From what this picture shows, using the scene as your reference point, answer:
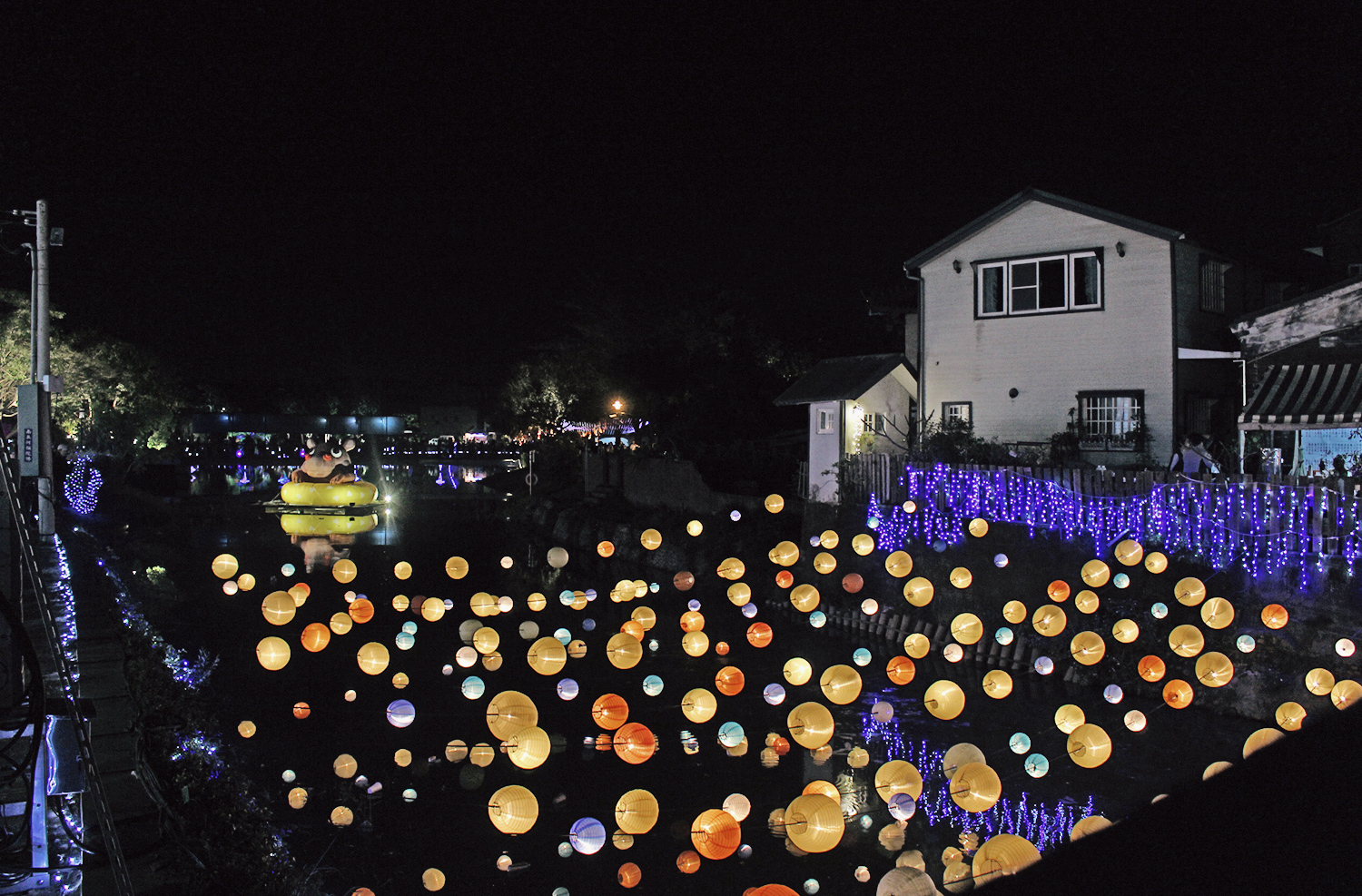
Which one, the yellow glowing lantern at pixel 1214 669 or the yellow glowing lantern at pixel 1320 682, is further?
the yellow glowing lantern at pixel 1320 682

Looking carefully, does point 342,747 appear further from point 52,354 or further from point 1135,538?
point 52,354

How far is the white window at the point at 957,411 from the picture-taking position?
70.0 feet

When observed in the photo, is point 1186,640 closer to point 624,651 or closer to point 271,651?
point 624,651

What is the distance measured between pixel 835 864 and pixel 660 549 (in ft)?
59.3

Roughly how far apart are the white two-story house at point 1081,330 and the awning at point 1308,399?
272 cm

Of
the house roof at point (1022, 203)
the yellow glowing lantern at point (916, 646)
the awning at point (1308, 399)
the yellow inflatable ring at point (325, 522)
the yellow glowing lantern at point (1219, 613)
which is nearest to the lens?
the yellow glowing lantern at point (1219, 613)

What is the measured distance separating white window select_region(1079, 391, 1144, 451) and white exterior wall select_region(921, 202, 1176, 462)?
181mm

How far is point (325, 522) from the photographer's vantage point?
2048 centimetres

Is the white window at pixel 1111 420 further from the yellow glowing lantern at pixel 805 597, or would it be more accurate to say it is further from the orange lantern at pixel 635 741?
the orange lantern at pixel 635 741

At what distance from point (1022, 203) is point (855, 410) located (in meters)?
5.71

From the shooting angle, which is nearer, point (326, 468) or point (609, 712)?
point (609, 712)

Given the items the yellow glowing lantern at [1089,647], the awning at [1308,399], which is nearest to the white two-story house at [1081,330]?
the awning at [1308,399]

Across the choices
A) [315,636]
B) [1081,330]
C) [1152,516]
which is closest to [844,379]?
[1081,330]

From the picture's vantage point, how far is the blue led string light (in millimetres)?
11883
